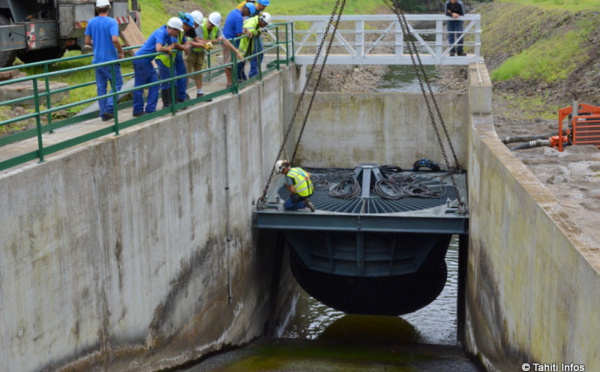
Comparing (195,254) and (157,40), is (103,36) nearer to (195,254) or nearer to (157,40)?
(157,40)

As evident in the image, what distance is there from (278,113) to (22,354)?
37.6 ft

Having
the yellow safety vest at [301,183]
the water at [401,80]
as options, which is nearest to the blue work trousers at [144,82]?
the yellow safety vest at [301,183]

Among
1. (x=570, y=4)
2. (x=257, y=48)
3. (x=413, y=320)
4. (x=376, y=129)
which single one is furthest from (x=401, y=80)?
(x=257, y=48)

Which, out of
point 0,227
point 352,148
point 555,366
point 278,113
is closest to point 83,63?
point 278,113

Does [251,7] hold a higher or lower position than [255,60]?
higher

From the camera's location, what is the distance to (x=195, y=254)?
13469 millimetres

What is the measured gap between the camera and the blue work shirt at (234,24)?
16609 mm

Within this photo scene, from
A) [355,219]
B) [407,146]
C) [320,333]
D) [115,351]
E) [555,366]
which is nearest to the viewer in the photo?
[555,366]

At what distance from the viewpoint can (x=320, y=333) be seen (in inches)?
742

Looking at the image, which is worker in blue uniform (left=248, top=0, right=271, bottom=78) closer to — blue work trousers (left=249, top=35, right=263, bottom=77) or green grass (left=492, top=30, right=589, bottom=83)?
blue work trousers (left=249, top=35, right=263, bottom=77)

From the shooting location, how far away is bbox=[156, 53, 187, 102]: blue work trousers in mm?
13133

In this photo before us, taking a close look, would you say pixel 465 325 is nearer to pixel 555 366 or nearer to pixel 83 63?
pixel 555 366

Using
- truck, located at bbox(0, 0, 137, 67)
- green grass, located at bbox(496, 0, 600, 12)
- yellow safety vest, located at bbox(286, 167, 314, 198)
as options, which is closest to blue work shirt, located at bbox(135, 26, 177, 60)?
yellow safety vest, located at bbox(286, 167, 314, 198)

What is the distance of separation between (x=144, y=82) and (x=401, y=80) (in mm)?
35367
